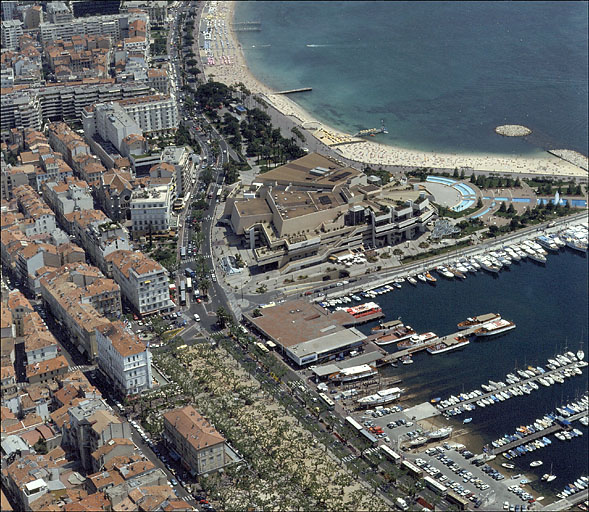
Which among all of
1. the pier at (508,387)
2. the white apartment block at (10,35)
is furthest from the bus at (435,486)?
the white apartment block at (10,35)

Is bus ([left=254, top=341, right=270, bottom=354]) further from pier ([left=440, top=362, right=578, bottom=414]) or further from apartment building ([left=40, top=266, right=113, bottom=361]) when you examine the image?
pier ([left=440, top=362, right=578, bottom=414])

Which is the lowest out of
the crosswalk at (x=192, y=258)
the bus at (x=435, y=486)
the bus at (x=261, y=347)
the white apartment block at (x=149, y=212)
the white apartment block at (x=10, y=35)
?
the bus at (x=435, y=486)

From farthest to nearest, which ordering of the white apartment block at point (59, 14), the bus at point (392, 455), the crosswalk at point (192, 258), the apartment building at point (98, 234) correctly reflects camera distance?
the white apartment block at point (59, 14) < the crosswalk at point (192, 258) < the apartment building at point (98, 234) < the bus at point (392, 455)

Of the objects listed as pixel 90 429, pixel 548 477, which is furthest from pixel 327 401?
pixel 90 429

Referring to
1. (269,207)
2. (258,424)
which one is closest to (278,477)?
(258,424)

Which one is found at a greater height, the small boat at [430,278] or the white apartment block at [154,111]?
the white apartment block at [154,111]

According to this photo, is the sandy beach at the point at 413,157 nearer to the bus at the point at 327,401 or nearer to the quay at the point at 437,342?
the quay at the point at 437,342

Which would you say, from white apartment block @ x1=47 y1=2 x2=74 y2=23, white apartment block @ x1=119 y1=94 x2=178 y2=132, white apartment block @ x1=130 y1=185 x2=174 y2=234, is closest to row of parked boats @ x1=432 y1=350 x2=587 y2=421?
white apartment block @ x1=130 y1=185 x2=174 y2=234
